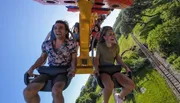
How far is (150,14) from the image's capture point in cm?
3231

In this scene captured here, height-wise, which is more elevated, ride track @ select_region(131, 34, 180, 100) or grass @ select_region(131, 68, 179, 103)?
ride track @ select_region(131, 34, 180, 100)

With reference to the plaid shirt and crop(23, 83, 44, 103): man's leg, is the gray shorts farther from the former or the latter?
the plaid shirt

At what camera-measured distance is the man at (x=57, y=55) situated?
4.63 meters

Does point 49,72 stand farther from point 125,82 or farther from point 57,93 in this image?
point 125,82

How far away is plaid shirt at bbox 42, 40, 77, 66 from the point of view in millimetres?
4871

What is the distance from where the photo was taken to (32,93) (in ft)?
14.9

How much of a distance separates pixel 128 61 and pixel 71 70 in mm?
24803

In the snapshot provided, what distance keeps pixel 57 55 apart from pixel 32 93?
0.68m

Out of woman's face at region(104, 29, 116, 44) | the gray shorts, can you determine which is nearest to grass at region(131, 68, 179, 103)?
woman's face at region(104, 29, 116, 44)

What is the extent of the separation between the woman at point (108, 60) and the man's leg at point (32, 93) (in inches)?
37.1

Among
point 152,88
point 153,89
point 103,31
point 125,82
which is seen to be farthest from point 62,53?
point 152,88

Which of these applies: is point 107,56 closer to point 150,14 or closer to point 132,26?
point 150,14

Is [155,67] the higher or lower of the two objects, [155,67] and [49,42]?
the lower

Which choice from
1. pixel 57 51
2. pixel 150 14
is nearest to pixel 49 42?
Answer: pixel 57 51
